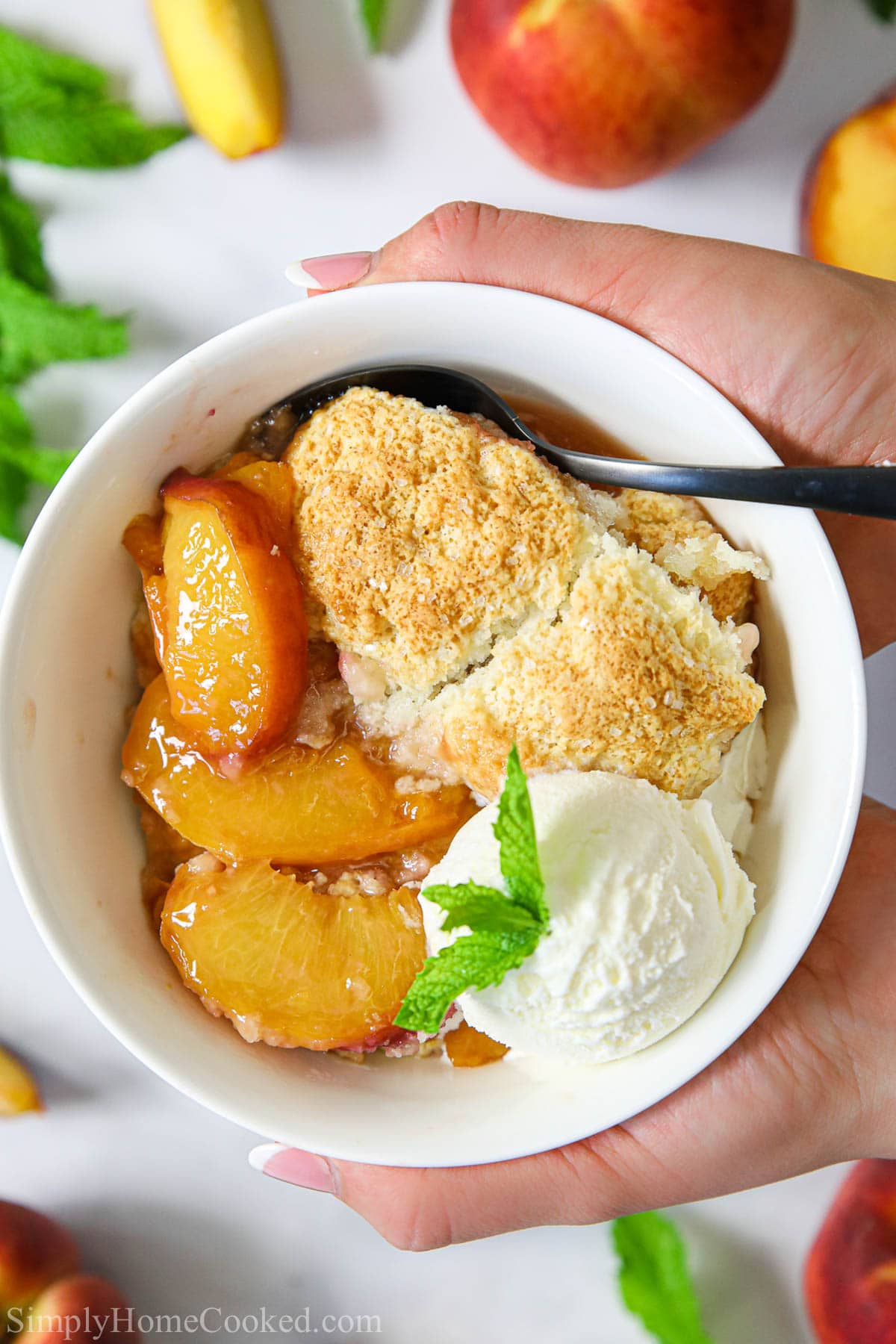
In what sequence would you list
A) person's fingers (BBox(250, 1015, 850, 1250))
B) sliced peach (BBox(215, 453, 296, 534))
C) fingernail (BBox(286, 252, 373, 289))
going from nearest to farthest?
sliced peach (BBox(215, 453, 296, 534)) → person's fingers (BBox(250, 1015, 850, 1250)) → fingernail (BBox(286, 252, 373, 289))

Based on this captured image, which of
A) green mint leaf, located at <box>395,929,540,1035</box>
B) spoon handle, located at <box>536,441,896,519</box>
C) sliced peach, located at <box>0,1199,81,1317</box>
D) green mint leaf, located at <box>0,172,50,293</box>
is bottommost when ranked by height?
sliced peach, located at <box>0,1199,81,1317</box>

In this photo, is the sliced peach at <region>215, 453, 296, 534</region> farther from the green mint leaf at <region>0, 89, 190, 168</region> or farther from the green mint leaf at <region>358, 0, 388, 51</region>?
the green mint leaf at <region>358, 0, 388, 51</region>

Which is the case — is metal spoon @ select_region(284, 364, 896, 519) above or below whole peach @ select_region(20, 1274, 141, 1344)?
Result: above

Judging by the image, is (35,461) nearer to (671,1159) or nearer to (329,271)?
(329,271)

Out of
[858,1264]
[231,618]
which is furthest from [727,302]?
[858,1264]

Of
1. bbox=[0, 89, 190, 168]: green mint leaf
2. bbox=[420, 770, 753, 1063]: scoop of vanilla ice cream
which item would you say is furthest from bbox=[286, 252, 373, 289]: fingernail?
bbox=[420, 770, 753, 1063]: scoop of vanilla ice cream

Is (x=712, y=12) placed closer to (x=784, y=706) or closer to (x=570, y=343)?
(x=570, y=343)

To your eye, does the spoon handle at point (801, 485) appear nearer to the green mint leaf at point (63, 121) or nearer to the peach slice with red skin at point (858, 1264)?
the green mint leaf at point (63, 121)
